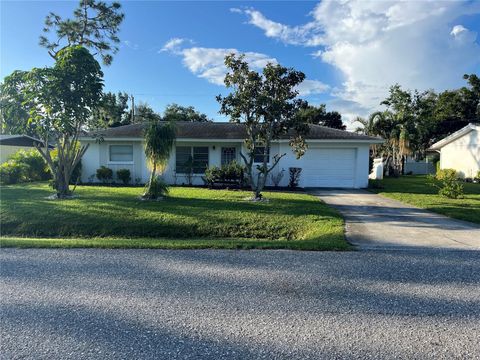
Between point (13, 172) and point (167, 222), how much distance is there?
41.9 feet

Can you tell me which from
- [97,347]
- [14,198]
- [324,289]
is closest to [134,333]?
[97,347]

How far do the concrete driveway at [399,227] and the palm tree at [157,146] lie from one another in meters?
6.51

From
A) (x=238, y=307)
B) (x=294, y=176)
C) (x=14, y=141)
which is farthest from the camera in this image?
(x=14, y=141)

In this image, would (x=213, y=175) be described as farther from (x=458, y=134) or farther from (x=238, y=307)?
(x=458, y=134)

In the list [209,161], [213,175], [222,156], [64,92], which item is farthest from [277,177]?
[64,92]

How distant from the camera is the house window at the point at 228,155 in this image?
18484mm

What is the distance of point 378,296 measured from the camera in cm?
421

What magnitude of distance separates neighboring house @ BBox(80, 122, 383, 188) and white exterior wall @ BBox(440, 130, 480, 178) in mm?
12236

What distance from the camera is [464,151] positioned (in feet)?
84.5

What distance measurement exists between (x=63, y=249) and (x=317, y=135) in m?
14.4

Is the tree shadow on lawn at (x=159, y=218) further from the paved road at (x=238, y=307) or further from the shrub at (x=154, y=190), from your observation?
the paved road at (x=238, y=307)

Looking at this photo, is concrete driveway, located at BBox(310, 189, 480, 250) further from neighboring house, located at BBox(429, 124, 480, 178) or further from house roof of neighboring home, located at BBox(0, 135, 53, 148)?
house roof of neighboring home, located at BBox(0, 135, 53, 148)

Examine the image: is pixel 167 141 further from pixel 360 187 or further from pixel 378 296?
pixel 360 187

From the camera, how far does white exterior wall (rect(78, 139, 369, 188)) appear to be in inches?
698
